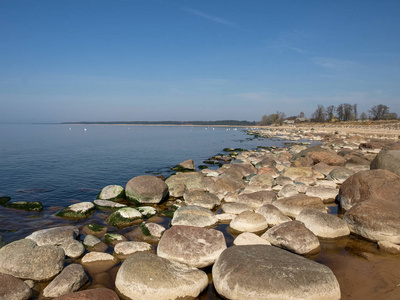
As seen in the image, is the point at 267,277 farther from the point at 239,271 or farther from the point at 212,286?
the point at 212,286

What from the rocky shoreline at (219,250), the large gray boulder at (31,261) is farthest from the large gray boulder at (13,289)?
the large gray boulder at (31,261)

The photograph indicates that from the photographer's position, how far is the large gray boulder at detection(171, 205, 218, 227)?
29.6 feet

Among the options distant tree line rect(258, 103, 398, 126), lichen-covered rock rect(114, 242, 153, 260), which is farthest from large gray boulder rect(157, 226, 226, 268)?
distant tree line rect(258, 103, 398, 126)

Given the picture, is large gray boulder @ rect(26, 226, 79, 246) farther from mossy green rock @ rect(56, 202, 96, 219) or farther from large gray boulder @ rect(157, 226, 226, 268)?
large gray boulder @ rect(157, 226, 226, 268)

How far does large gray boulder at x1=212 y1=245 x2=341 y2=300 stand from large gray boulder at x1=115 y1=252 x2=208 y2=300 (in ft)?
1.67

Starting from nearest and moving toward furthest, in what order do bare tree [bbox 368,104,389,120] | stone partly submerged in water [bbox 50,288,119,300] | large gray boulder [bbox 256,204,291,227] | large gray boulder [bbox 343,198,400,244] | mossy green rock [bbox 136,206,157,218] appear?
1. stone partly submerged in water [bbox 50,288,119,300]
2. large gray boulder [bbox 343,198,400,244]
3. large gray boulder [bbox 256,204,291,227]
4. mossy green rock [bbox 136,206,157,218]
5. bare tree [bbox 368,104,389,120]

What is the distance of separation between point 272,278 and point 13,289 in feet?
17.0

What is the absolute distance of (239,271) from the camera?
5359mm

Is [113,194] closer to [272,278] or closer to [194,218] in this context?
[194,218]

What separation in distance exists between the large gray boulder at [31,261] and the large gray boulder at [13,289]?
2.30 ft

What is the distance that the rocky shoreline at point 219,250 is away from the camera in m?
5.30

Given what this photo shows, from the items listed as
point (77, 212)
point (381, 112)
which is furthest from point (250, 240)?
point (381, 112)

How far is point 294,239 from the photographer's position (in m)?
7.24

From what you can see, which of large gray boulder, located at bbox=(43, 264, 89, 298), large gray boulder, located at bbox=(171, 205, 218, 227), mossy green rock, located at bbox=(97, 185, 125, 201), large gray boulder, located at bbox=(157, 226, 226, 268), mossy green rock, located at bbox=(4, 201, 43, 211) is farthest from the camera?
mossy green rock, located at bbox=(97, 185, 125, 201)
